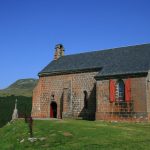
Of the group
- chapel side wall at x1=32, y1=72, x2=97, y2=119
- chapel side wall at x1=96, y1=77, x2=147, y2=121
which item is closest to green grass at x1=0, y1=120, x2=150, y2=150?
chapel side wall at x1=96, y1=77, x2=147, y2=121

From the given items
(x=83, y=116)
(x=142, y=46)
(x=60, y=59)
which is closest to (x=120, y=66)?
(x=142, y=46)

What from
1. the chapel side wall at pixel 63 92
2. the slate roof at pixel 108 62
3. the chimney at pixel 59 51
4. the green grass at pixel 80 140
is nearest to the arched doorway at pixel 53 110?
the chapel side wall at pixel 63 92

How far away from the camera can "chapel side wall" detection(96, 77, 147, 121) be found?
104ft

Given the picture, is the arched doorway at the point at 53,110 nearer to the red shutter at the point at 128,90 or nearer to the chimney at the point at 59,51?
the chimney at the point at 59,51

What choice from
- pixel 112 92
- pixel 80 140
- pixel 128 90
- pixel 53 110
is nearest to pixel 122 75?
pixel 128 90

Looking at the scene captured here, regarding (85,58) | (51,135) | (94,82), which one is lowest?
(51,135)

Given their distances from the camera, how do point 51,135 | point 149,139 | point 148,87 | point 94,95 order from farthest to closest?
point 94,95 → point 148,87 → point 51,135 → point 149,139

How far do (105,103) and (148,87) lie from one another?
17.9 ft

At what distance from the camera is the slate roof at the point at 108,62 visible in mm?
34281

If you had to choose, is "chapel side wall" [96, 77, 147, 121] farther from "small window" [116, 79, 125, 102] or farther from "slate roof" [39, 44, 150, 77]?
"slate roof" [39, 44, 150, 77]

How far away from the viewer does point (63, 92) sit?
42000 mm

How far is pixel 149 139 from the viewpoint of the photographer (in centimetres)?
1875

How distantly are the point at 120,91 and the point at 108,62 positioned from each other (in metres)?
6.00

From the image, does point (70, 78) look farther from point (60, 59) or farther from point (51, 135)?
point (51, 135)
